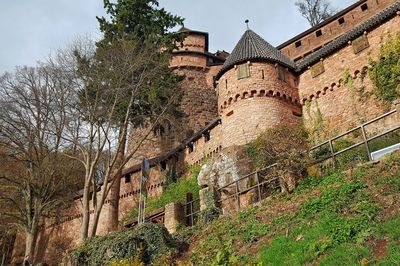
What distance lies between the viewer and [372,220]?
8.20 metres

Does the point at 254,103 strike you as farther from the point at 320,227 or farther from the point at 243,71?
the point at 320,227

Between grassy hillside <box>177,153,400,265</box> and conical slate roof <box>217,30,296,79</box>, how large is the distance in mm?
10459

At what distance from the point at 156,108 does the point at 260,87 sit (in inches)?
Result: 208

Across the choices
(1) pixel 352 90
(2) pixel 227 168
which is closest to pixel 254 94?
(1) pixel 352 90

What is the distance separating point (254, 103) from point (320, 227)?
37.8 ft

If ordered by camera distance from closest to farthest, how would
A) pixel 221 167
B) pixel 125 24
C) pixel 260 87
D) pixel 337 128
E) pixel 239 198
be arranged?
pixel 239 198 → pixel 221 167 → pixel 337 128 → pixel 260 87 → pixel 125 24

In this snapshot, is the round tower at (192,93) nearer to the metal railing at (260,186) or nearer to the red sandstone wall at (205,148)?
the red sandstone wall at (205,148)

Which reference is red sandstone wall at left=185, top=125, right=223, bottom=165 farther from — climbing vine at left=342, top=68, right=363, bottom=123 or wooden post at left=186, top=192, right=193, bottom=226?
climbing vine at left=342, top=68, right=363, bottom=123

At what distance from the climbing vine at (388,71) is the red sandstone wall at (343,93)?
352mm

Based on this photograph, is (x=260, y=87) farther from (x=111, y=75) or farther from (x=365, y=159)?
(x=365, y=159)

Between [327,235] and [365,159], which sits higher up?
[365,159]

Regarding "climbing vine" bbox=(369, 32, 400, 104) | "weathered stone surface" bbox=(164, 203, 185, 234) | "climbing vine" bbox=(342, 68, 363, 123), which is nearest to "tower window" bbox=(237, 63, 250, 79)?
"climbing vine" bbox=(342, 68, 363, 123)

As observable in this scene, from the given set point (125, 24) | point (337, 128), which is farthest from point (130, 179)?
point (337, 128)

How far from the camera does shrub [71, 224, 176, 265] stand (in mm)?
11190
